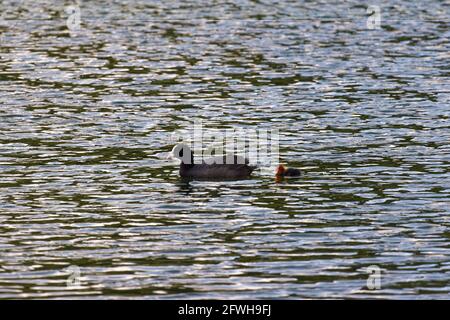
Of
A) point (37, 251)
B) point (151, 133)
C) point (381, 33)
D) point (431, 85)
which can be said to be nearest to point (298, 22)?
point (381, 33)

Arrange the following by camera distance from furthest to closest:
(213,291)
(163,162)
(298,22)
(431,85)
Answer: (298,22), (431,85), (163,162), (213,291)

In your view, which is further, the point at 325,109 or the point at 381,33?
the point at 381,33

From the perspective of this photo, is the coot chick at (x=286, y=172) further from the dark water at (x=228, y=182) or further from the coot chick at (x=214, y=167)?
the coot chick at (x=214, y=167)

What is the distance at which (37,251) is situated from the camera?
816 inches

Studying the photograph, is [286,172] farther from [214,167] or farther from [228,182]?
[214,167]

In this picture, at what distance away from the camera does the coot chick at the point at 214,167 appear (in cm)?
2655

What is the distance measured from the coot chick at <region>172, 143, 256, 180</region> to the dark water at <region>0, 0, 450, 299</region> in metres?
0.45

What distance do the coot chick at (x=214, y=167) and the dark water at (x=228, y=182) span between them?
1.49 feet

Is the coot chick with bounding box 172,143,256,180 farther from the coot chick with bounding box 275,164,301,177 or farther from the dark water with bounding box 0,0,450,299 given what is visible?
the coot chick with bounding box 275,164,301,177

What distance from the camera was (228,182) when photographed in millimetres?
26406

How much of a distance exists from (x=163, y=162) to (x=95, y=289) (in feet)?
32.4

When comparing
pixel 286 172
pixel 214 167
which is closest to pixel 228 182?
pixel 214 167

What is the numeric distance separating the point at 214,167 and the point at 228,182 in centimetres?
61

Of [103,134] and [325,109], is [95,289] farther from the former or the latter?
[325,109]
